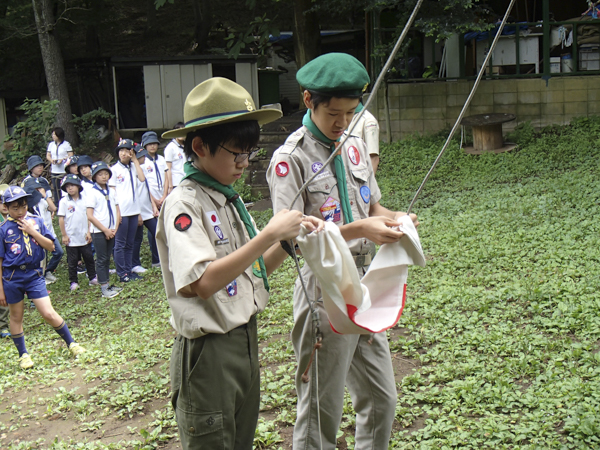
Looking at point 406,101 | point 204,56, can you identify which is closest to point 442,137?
point 406,101

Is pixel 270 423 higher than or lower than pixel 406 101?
lower

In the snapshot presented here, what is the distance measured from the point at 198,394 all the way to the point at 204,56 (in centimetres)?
1585

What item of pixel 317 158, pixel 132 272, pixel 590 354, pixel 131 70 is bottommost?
pixel 132 272

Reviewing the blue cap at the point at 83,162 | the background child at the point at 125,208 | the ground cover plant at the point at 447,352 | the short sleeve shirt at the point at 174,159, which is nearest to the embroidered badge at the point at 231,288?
the ground cover plant at the point at 447,352

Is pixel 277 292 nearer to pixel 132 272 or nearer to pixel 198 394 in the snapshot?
pixel 132 272

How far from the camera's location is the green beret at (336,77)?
2.34 meters

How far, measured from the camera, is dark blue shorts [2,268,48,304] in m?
5.59

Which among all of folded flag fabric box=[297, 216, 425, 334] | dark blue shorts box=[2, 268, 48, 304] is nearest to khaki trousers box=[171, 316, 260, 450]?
folded flag fabric box=[297, 216, 425, 334]

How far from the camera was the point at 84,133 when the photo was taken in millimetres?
16969

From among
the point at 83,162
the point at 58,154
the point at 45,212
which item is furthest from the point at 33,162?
the point at 58,154

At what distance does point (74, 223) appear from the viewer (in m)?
8.12

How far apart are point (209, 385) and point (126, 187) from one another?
689 cm

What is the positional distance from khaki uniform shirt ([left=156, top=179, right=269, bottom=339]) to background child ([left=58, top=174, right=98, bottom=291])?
6.43m

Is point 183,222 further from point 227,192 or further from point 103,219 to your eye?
point 103,219
